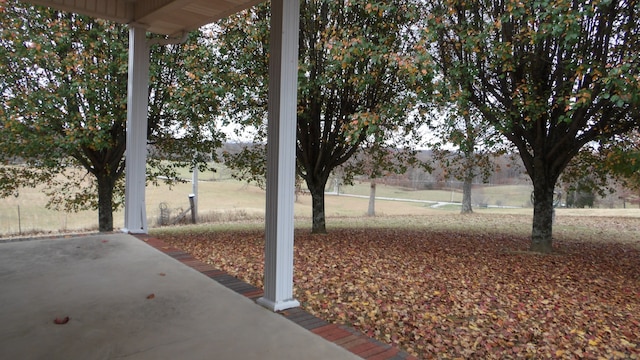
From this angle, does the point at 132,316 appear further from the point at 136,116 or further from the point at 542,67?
the point at 542,67

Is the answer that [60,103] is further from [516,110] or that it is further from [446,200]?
[446,200]

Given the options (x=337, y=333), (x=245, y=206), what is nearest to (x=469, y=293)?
(x=337, y=333)

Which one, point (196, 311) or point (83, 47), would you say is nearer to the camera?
point (196, 311)

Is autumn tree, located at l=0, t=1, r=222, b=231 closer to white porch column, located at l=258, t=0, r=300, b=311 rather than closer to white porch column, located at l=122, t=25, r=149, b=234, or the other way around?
white porch column, located at l=122, t=25, r=149, b=234

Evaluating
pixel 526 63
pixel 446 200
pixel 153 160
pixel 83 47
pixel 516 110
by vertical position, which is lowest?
pixel 446 200

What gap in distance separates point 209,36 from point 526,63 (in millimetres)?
5465

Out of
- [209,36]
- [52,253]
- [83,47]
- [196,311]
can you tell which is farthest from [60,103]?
[196,311]

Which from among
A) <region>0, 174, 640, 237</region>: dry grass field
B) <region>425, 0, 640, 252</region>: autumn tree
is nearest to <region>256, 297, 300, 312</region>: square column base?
<region>425, 0, 640, 252</region>: autumn tree

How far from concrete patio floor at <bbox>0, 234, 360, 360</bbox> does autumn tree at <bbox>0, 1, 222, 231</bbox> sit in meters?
3.43

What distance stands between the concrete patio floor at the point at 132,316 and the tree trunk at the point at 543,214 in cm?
517

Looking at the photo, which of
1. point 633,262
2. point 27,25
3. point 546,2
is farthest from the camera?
point 27,25

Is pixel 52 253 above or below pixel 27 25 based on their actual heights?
below

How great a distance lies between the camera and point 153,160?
8.92 m

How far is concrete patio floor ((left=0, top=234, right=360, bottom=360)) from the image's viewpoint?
2.05 meters
